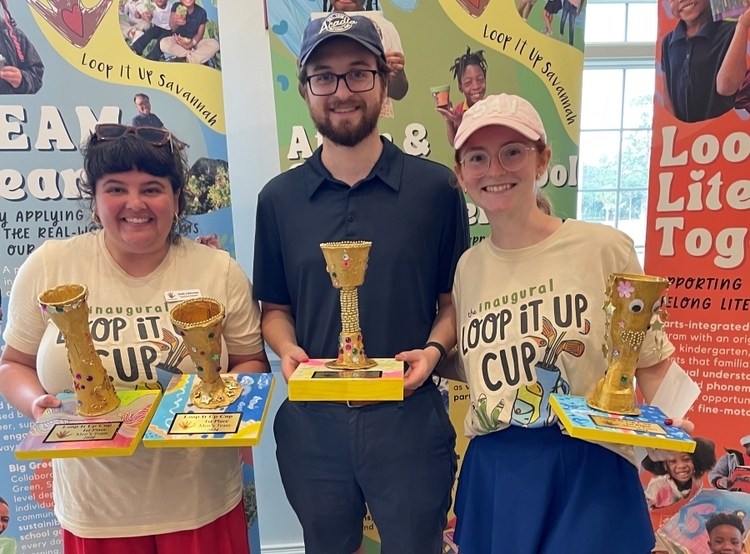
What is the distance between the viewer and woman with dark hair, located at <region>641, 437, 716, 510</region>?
2592 mm

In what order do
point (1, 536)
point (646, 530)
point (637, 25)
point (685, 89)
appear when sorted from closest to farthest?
point (646, 530), point (685, 89), point (1, 536), point (637, 25)

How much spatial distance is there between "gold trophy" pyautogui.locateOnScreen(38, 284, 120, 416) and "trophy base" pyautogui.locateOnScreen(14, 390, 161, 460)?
0.03m

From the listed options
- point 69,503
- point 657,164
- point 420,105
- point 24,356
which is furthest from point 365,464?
point 657,164

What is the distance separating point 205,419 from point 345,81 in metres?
1.07

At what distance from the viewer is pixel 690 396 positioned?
1.38 metres

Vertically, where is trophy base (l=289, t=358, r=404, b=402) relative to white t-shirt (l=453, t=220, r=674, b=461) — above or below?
below

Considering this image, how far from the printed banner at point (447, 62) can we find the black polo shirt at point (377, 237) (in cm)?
83

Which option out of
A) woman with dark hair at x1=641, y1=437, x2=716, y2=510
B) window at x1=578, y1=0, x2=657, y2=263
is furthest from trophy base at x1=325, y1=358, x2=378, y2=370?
window at x1=578, y1=0, x2=657, y2=263

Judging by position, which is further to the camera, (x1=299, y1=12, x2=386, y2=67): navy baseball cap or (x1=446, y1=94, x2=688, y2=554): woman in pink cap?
(x1=299, y1=12, x2=386, y2=67): navy baseball cap

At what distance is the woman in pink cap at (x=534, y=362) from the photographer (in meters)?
1.40

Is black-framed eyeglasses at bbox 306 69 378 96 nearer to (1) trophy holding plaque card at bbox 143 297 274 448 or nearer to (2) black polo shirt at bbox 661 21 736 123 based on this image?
(1) trophy holding plaque card at bbox 143 297 274 448

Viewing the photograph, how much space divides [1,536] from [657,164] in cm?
358

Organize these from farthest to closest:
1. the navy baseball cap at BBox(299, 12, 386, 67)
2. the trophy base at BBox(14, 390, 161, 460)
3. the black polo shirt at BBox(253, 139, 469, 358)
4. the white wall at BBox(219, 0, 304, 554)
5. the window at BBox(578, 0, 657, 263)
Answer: the window at BBox(578, 0, 657, 263)
the white wall at BBox(219, 0, 304, 554)
the black polo shirt at BBox(253, 139, 469, 358)
the navy baseball cap at BBox(299, 12, 386, 67)
the trophy base at BBox(14, 390, 161, 460)

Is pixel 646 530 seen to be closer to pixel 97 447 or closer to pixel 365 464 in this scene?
pixel 365 464
